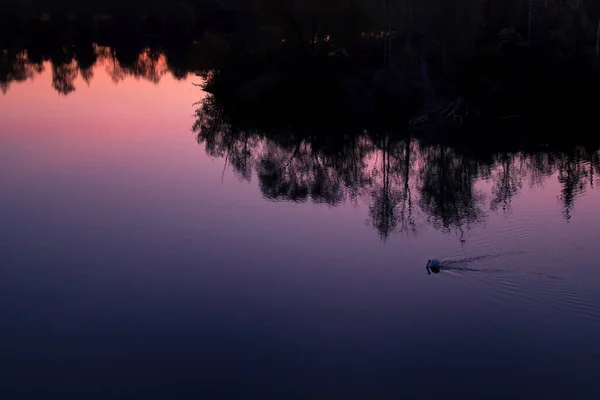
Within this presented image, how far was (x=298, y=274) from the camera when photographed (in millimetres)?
12453

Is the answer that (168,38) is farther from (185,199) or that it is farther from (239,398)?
(239,398)

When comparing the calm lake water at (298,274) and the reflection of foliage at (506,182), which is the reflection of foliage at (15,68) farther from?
the reflection of foliage at (506,182)

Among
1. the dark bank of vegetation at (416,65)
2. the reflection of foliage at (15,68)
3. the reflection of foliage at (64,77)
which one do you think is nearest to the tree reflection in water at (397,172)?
the dark bank of vegetation at (416,65)

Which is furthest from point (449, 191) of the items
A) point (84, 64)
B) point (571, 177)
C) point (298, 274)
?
point (84, 64)

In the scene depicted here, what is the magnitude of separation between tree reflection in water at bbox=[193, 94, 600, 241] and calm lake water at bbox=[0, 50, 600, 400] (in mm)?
87

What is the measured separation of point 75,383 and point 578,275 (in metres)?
7.32

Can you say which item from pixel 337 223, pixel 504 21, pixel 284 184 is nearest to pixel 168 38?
pixel 504 21

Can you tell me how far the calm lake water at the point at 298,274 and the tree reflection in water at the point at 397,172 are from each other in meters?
0.09

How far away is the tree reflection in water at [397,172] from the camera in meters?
15.7

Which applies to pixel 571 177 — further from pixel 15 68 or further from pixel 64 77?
pixel 15 68

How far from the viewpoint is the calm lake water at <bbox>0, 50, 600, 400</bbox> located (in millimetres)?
9523

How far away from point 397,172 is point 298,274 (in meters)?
7.23

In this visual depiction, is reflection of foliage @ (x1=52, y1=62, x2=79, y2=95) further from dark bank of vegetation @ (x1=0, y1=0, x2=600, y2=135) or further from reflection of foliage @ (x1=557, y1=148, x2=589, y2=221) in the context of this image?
reflection of foliage @ (x1=557, y1=148, x2=589, y2=221)

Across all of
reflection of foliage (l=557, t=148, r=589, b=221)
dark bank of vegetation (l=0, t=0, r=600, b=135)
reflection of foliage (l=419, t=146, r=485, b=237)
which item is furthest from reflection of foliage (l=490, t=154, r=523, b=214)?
dark bank of vegetation (l=0, t=0, r=600, b=135)
